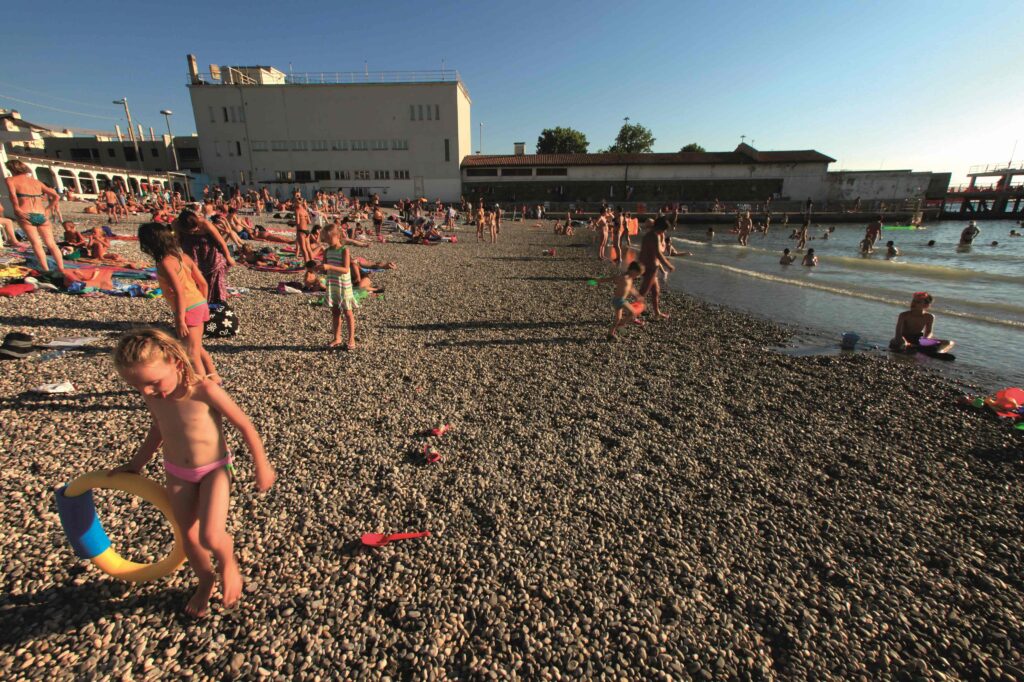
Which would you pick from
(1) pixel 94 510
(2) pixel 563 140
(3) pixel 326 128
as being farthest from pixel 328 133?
(1) pixel 94 510

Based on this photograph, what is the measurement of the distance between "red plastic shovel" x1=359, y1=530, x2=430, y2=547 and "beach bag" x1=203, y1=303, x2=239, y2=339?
528 cm

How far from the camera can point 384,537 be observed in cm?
295

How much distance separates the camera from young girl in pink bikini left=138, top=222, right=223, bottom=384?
13.2 ft

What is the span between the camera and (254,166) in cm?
5128

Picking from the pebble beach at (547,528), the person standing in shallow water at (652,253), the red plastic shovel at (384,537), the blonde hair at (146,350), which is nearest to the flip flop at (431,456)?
the pebble beach at (547,528)

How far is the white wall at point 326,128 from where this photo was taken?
1980 inches

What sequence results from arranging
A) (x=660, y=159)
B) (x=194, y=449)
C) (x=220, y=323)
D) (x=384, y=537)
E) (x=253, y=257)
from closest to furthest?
1. (x=194, y=449)
2. (x=384, y=537)
3. (x=220, y=323)
4. (x=253, y=257)
5. (x=660, y=159)

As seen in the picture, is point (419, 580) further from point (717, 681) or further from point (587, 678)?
point (717, 681)

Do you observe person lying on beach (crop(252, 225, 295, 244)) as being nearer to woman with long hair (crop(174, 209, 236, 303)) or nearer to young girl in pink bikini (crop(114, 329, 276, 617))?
woman with long hair (crop(174, 209, 236, 303))

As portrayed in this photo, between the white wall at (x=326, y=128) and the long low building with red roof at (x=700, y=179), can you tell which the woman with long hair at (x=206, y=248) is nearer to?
the long low building with red roof at (x=700, y=179)

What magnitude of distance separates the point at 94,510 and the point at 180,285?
8.57ft

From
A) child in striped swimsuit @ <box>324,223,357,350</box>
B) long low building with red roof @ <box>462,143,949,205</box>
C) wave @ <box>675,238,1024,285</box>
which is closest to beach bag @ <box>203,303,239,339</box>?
child in striped swimsuit @ <box>324,223,357,350</box>

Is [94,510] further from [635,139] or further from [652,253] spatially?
[635,139]

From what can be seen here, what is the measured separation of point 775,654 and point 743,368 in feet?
15.3
